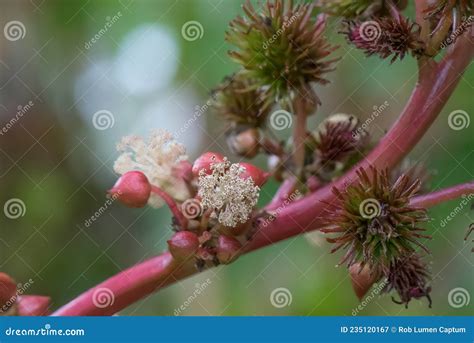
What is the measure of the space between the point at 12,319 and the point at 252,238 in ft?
1.32

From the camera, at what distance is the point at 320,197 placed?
0.95 m

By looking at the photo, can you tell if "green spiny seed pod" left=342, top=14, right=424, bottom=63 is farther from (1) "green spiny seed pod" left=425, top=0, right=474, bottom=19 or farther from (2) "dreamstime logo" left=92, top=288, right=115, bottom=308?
(2) "dreamstime logo" left=92, top=288, right=115, bottom=308

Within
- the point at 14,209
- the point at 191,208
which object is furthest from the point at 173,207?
the point at 14,209

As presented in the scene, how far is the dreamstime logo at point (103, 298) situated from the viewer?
3.05 feet

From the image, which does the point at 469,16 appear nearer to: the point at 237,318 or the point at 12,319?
the point at 237,318

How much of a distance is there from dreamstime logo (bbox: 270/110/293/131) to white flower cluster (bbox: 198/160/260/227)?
15 cm

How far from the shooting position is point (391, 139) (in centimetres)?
95

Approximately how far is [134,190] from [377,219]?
11.8 inches

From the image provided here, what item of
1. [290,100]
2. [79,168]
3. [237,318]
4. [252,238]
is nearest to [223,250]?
[252,238]

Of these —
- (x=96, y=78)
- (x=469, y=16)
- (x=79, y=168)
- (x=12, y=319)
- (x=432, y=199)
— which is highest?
(x=469, y=16)
